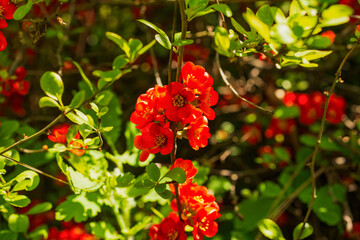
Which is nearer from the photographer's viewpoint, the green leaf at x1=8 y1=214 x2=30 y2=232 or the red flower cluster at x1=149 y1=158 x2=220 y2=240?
the red flower cluster at x1=149 y1=158 x2=220 y2=240

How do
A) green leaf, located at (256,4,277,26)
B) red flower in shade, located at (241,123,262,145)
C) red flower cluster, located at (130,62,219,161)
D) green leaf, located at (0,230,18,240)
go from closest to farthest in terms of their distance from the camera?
green leaf, located at (256,4,277,26) → red flower cluster, located at (130,62,219,161) → green leaf, located at (0,230,18,240) → red flower in shade, located at (241,123,262,145)

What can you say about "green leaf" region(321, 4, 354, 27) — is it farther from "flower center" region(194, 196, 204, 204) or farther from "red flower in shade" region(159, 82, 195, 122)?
"flower center" region(194, 196, 204, 204)

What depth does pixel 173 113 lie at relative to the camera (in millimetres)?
881

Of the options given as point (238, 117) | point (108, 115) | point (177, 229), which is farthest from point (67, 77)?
point (177, 229)

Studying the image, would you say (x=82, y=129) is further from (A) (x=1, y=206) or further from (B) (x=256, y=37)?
(B) (x=256, y=37)

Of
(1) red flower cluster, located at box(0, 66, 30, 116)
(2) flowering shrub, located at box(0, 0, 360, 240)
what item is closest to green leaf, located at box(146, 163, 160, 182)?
(2) flowering shrub, located at box(0, 0, 360, 240)

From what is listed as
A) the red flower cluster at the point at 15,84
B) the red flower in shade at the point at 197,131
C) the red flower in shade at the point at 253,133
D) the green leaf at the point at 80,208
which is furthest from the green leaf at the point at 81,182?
the red flower in shade at the point at 253,133

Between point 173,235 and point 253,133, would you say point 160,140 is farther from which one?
point 253,133

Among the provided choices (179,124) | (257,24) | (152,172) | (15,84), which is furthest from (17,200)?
(257,24)

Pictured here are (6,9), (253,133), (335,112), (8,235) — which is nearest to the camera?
(6,9)

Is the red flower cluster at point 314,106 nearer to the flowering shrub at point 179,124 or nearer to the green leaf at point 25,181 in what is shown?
the flowering shrub at point 179,124

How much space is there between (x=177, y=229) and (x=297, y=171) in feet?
3.16

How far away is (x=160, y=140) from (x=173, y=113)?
0.09m

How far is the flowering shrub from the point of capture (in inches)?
35.6
